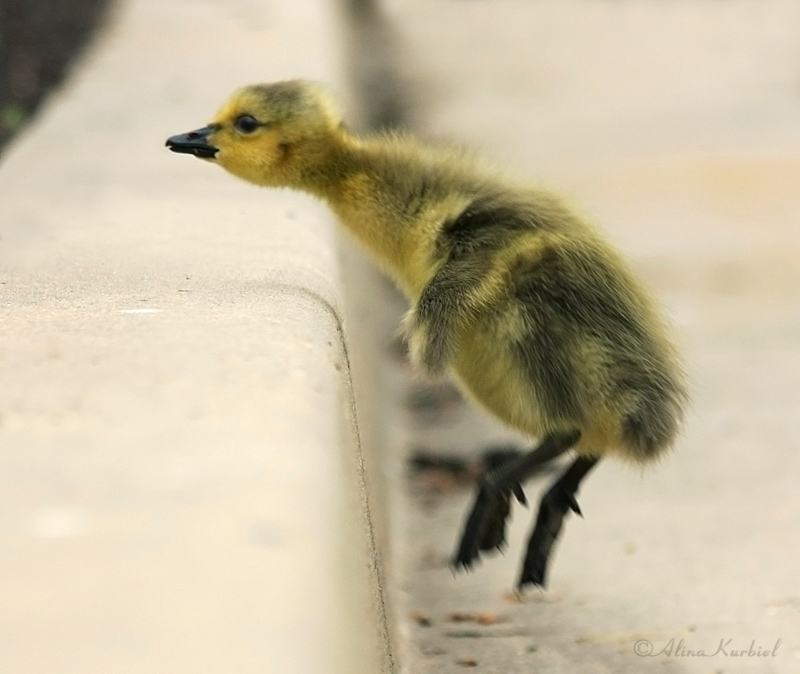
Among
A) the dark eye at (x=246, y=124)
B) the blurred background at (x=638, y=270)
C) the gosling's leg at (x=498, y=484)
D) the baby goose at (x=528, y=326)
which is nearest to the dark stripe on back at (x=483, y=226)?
the baby goose at (x=528, y=326)

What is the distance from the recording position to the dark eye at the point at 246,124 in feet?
7.34

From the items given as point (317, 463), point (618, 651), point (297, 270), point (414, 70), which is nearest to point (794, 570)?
point (618, 651)

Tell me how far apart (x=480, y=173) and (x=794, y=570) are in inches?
38.3

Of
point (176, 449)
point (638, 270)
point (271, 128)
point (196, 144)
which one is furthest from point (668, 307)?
point (176, 449)

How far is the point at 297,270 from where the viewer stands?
1.99 metres

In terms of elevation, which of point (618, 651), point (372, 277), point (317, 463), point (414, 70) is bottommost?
point (414, 70)

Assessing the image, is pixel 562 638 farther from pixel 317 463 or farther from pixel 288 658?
pixel 288 658

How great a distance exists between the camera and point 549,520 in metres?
2.01

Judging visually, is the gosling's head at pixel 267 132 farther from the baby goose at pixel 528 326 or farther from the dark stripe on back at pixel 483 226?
the dark stripe on back at pixel 483 226

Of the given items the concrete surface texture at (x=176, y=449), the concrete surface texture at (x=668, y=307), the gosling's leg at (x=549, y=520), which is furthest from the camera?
the concrete surface texture at (x=668, y=307)

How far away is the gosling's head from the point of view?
88.0 inches

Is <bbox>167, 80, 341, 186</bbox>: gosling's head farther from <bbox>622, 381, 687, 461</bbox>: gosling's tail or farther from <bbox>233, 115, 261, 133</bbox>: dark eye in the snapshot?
<bbox>622, 381, 687, 461</bbox>: gosling's tail

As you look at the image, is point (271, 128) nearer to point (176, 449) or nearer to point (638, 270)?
point (638, 270)

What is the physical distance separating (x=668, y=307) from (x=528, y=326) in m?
0.47
